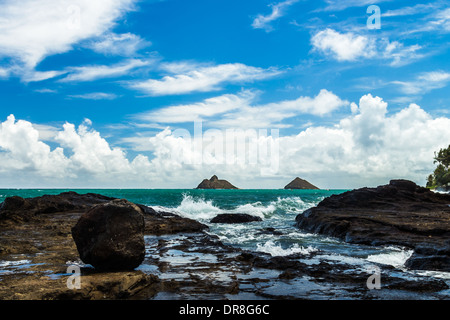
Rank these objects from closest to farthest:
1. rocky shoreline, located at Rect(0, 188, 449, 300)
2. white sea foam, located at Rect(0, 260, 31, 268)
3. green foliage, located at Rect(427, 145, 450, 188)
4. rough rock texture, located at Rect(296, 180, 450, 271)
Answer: rocky shoreline, located at Rect(0, 188, 449, 300) < white sea foam, located at Rect(0, 260, 31, 268) < rough rock texture, located at Rect(296, 180, 450, 271) < green foliage, located at Rect(427, 145, 450, 188)

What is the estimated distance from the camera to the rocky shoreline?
7246mm

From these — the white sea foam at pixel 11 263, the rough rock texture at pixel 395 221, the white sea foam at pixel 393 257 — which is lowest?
the white sea foam at pixel 393 257

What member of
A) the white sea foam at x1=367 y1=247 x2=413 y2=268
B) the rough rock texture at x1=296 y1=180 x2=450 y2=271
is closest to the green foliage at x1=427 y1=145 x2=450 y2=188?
the rough rock texture at x1=296 y1=180 x2=450 y2=271

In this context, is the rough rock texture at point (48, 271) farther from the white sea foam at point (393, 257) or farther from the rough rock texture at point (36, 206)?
the white sea foam at point (393, 257)

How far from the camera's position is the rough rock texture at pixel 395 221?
12.2 m

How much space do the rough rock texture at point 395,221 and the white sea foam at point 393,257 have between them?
17.4 inches

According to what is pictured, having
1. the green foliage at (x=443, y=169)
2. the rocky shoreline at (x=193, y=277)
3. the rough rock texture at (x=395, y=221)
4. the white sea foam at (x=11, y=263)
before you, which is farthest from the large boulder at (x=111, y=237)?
the green foliage at (x=443, y=169)

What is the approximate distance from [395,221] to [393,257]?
874cm

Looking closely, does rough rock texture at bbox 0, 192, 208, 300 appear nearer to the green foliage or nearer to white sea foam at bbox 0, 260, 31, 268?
white sea foam at bbox 0, 260, 31, 268

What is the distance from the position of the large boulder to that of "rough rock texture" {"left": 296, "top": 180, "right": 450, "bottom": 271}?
8.66 m

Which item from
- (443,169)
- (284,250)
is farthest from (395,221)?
(443,169)

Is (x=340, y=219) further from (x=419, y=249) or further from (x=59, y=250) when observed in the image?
(x=59, y=250)
